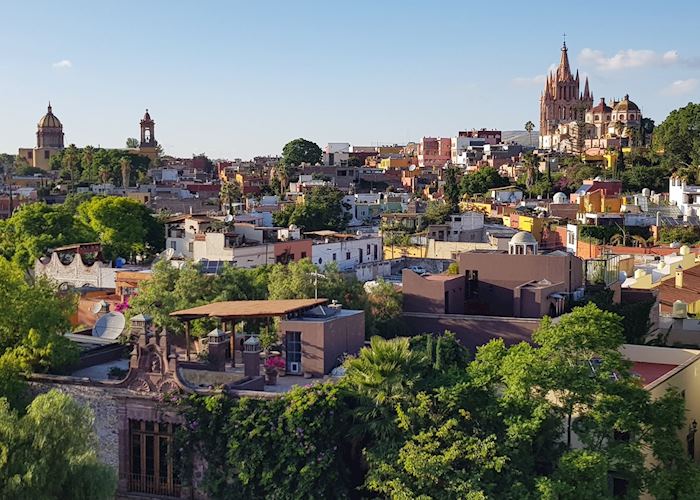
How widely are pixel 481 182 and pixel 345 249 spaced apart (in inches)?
1311

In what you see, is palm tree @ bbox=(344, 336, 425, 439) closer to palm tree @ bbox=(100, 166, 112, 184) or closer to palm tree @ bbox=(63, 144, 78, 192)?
palm tree @ bbox=(100, 166, 112, 184)

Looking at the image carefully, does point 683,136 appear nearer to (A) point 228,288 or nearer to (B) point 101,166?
(B) point 101,166

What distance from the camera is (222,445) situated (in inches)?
651

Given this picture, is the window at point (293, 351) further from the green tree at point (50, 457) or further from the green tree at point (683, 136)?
the green tree at point (683, 136)

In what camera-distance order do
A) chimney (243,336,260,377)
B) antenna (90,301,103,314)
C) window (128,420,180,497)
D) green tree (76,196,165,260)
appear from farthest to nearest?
green tree (76,196,165,260) → antenna (90,301,103,314) → chimney (243,336,260,377) → window (128,420,180,497)

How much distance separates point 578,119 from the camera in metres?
112

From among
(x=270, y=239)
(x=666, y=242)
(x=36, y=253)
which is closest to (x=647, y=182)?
(x=666, y=242)

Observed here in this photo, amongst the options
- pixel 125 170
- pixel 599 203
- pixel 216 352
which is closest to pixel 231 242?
pixel 216 352

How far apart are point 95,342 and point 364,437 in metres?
6.92

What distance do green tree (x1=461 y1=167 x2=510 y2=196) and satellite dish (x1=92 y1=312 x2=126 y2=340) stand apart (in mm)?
53436

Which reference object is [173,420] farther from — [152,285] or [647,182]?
[647,182]

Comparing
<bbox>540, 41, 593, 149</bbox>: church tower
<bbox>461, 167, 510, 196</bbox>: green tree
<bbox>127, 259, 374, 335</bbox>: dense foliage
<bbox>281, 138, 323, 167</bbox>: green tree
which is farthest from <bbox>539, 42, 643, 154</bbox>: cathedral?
<bbox>127, 259, 374, 335</bbox>: dense foliage

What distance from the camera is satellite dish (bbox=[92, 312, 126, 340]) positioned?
21.8m

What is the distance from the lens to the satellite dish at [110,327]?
21.8m
